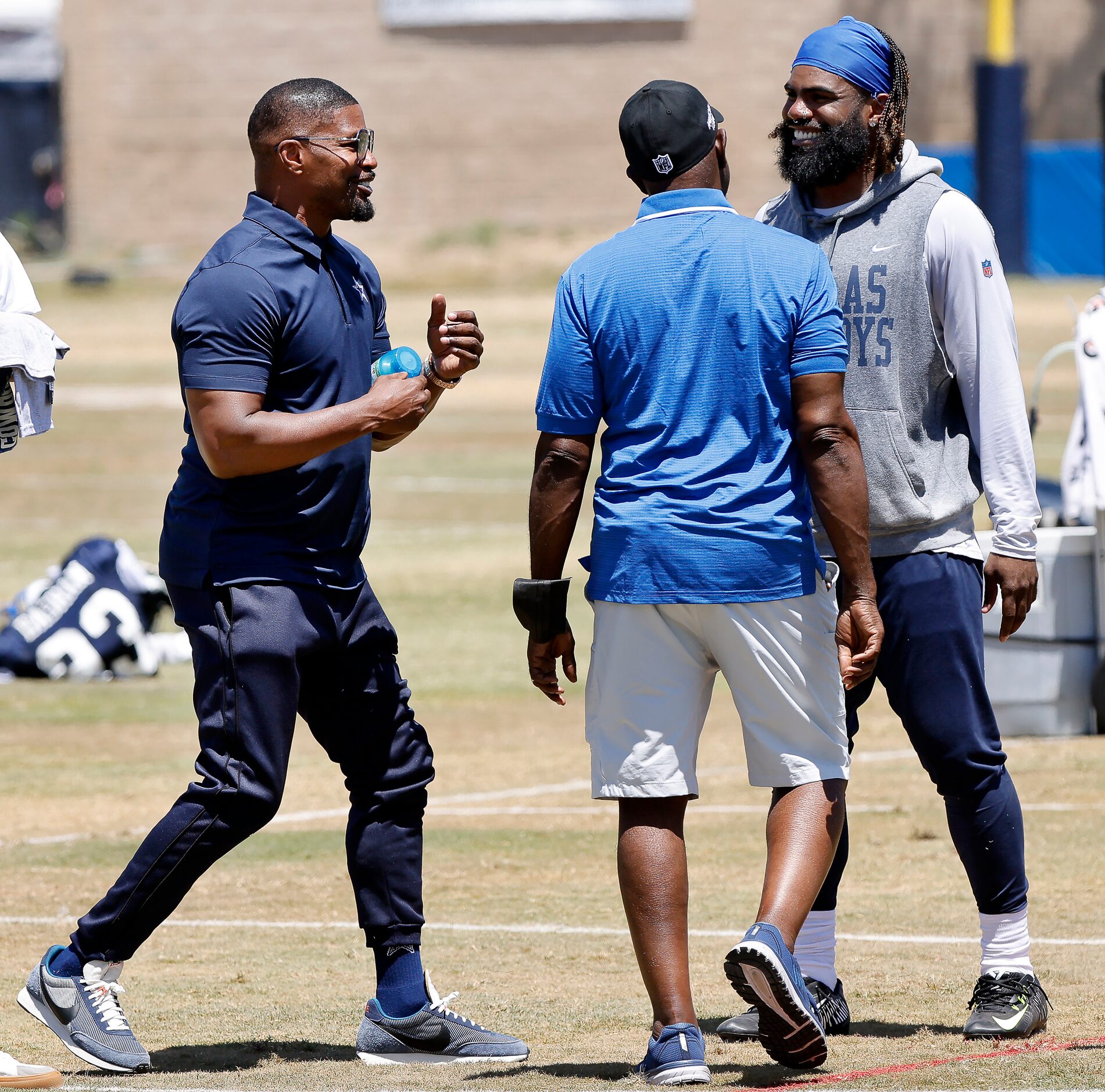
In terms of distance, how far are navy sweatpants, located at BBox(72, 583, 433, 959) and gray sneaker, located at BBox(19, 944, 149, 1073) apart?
8 cm

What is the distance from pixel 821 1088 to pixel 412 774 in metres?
1.26

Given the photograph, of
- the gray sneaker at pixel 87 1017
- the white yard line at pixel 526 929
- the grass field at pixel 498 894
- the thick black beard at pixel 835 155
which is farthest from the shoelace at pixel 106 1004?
the thick black beard at pixel 835 155

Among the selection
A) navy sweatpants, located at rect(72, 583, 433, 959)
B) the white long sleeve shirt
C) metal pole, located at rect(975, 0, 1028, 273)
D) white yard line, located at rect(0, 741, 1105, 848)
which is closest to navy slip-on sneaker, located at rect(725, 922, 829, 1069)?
navy sweatpants, located at rect(72, 583, 433, 959)

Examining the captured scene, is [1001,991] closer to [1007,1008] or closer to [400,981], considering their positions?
[1007,1008]

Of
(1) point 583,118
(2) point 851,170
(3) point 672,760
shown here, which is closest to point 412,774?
(3) point 672,760

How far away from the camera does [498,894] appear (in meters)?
7.23

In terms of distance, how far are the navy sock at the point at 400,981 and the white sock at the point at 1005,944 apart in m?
1.42

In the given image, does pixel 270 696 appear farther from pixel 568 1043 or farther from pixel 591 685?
pixel 568 1043

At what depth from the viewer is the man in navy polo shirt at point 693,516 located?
473 centimetres

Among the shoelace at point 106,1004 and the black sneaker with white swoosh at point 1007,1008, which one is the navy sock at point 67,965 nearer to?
the shoelace at point 106,1004

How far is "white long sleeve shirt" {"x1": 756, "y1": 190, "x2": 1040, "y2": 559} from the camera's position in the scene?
524 centimetres

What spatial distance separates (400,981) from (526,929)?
4.88 feet

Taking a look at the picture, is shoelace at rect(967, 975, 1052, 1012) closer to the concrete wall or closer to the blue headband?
the blue headband

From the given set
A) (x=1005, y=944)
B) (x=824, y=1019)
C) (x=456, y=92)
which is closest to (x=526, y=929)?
(x=824, y=1019)
